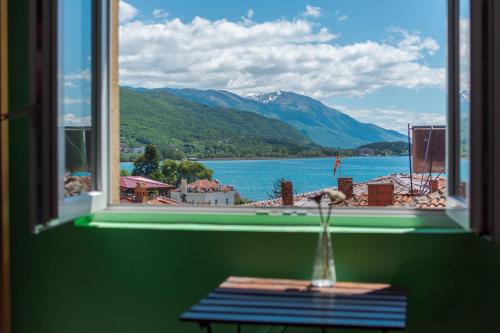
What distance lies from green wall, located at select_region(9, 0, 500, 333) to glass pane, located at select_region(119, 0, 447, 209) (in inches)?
592

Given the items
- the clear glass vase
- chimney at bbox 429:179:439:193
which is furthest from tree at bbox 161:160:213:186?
the clear glass vase

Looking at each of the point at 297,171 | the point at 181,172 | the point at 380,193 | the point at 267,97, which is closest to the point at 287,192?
the point at 380,193

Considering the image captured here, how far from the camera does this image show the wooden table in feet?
6.04

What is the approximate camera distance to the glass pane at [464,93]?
2146 millimetres

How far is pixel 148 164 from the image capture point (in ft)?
61.9

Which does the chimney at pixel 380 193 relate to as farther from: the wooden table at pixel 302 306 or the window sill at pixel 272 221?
the wooden table at pixel 302 306

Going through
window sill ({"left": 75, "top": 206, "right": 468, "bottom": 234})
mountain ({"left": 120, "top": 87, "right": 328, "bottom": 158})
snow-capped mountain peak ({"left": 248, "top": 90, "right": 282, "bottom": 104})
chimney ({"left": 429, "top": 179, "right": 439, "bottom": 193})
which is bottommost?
window sill ({"left": 75, "top": 206, "right": 468, "bottom": 234})

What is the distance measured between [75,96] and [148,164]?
16.4 m

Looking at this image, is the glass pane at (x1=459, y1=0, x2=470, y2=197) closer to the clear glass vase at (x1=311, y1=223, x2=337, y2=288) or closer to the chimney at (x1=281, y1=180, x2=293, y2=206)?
the clear glass vase at (x1=311, y1=223, x2=337, y2=288)

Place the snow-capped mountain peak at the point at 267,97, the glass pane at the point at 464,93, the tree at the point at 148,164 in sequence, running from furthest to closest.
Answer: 1. the snow-capped mountain peak at the point at 267,97
2. the tree at the point at 148,164
3. the glass pane at the point at 464,93

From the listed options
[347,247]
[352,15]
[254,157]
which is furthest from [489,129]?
[352,15]

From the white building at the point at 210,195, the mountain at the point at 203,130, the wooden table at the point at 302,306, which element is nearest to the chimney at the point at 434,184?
the white building at the point at 210,195

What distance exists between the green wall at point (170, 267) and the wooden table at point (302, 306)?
0.22 meters

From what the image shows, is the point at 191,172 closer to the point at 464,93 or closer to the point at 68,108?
the point at 68,108
